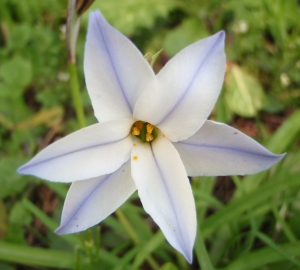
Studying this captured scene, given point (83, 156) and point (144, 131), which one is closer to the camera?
point (83, 156)

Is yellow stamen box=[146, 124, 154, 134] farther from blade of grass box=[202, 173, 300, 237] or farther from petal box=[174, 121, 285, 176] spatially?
blade of grass box=[202, 173, 300, 237]

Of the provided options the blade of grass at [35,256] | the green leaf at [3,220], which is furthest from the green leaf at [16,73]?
the blade of grass at [35,256]

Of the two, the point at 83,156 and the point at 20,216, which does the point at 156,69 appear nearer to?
the point at 20,216

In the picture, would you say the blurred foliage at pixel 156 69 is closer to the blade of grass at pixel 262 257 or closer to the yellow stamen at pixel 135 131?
the blade of grass at pixel 262 257

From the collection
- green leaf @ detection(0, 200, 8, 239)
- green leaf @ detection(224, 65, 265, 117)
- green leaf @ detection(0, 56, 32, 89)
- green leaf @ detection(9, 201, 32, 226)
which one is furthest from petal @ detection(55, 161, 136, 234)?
green leaf @ detection(224, 65, 265, 117)

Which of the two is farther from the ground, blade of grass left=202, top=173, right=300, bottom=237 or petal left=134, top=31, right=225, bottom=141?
petal left=134, top=31, right=225, bottom=141

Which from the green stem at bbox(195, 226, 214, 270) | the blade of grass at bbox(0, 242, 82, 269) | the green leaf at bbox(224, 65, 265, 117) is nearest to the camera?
the green stem at bbox(195, 226, 214, 270)

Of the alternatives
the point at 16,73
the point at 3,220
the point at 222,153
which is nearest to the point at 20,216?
the point at 3,220

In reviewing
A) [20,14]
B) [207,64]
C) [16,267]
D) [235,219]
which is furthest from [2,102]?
[207,64]
